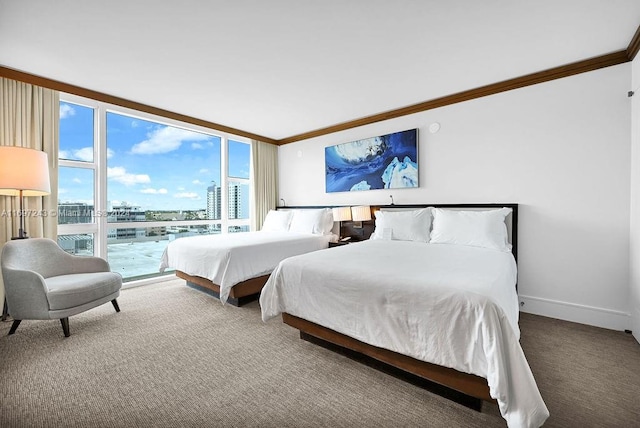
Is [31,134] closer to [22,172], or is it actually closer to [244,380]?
[22,172]

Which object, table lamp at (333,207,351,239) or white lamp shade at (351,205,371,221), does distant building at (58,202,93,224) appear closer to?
table lamp at (333,207,351,239)

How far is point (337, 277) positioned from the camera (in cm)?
203

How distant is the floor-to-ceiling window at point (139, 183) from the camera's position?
3.58 meters

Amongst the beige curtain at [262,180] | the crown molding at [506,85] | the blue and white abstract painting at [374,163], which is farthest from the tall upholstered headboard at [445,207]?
the beige curtain at [262,180]

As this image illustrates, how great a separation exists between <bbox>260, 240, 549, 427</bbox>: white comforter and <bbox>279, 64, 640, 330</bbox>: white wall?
3.09 feet

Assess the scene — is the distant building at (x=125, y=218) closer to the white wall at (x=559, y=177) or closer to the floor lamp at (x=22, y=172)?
the floor lamp at (x=22, y=172)

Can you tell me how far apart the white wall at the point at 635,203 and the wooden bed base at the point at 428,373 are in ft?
6.61

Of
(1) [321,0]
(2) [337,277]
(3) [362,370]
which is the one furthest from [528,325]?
(1) [321,0]

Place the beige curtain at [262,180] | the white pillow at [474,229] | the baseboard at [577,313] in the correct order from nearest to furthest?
1. the baseboard at [577,313]
2. the white pillow at [474,229]
3. the beige curtain at [262,180]

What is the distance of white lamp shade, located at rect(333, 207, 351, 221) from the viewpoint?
14.4ft

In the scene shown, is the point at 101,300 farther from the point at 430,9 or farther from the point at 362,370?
the point at 430,9

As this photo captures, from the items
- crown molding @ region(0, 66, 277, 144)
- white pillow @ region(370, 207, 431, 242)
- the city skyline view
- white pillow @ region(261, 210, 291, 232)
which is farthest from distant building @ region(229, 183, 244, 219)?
white pillow @ region(370, 207, 431, 242)

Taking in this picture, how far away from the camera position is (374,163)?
4.39 metres

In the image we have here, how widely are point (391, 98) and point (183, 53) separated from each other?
253 centimetres
